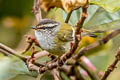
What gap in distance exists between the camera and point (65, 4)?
121cm

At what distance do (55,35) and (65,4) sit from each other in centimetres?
146

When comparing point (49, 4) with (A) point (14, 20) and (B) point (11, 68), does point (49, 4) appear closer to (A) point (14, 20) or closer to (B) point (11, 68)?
(B) point (11, 68)

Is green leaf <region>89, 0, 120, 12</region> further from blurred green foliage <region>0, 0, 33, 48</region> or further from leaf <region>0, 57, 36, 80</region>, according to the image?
blurred green foliage <region>0, 0, 33, 48</region>

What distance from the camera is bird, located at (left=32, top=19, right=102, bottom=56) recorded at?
2.35 m

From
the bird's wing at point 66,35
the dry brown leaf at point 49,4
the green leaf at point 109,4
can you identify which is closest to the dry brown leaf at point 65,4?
the dry brown leaf at point 49,4

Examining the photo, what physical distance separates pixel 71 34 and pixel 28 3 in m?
1.16

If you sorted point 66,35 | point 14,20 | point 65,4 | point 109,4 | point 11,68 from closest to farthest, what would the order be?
point 65,4, point 109,4, point 11,68, point 66,35, point 14,20

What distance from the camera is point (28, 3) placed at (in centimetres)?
346

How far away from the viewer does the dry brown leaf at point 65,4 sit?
1.19 metres

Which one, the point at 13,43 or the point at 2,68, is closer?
the point at 2,68

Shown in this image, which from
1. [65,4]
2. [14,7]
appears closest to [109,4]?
[65,4]

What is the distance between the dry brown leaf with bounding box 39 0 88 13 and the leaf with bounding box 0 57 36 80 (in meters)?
0.67

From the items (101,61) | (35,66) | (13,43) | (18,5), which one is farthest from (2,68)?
(18,5)

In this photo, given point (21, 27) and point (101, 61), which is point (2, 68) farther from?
point (21, 27)
